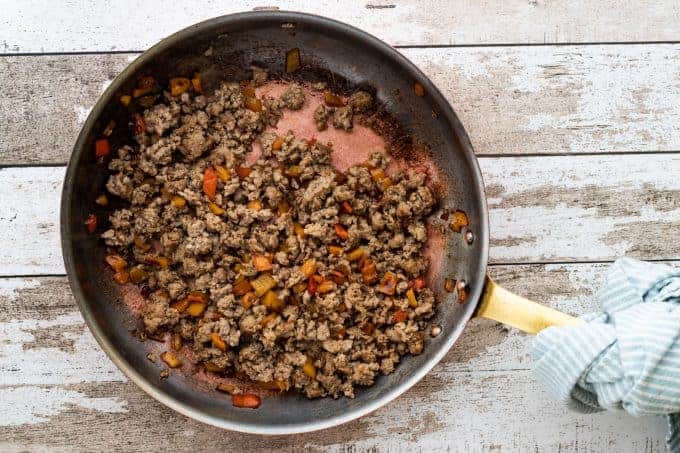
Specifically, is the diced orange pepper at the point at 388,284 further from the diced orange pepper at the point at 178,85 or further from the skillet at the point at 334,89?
the diced orange pepper at the point at 178,85

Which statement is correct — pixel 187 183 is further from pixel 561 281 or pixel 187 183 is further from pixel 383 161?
pixel 561 281

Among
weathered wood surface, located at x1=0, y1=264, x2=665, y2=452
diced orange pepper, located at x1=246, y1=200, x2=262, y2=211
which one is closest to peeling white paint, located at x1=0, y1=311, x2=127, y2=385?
weathered wood surface, located at x1=0, y1=264, x2=665, y2=452

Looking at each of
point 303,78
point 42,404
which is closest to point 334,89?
point 303,78

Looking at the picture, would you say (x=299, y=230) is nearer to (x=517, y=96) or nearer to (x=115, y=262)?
(x=115, y=262)

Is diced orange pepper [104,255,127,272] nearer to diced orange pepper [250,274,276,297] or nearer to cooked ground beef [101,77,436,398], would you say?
cooked ground beef [101,77,436,398]

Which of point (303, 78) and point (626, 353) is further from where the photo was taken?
point (303, 78)

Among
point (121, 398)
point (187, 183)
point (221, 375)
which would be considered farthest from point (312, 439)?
point (187, 183)
